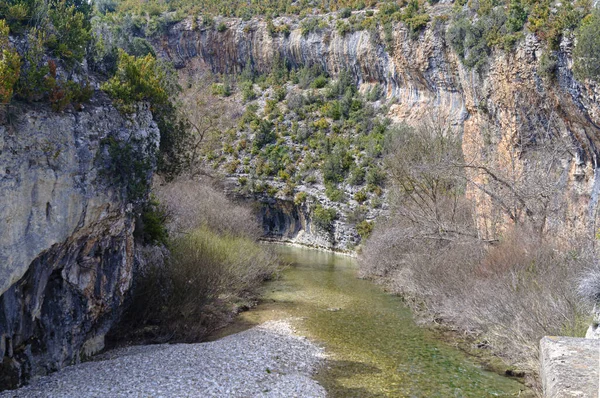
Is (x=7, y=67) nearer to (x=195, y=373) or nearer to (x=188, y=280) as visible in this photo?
(x=195, y=373)

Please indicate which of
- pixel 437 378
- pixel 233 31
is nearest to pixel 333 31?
pixel 233 31

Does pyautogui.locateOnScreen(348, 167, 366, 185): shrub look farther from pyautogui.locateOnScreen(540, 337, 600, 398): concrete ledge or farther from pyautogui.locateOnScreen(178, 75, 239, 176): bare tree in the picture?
pyautogui.locateOnScreen(540, 337, 600, 398): concrete ledge

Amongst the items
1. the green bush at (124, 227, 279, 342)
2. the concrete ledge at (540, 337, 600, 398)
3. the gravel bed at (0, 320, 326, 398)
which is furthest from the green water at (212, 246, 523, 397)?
the concrete ledge at (540, 337, 600, 398)

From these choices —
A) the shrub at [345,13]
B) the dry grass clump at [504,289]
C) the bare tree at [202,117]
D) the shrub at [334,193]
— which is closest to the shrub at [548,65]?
the dry grass clump at [504,289]

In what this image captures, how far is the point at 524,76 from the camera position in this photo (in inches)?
701

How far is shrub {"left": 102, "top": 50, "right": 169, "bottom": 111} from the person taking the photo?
444 inches

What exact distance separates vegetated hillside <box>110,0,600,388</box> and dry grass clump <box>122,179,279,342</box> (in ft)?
20.4

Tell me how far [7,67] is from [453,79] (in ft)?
92.3

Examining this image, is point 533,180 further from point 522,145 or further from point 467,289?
point 467,289

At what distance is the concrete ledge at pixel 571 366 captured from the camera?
6223mm

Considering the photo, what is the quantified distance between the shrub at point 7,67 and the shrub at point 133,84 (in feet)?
8.19

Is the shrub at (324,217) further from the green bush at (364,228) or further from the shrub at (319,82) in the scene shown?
the shrub at (319,82)

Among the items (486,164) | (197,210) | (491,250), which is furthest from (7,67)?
(486,164)

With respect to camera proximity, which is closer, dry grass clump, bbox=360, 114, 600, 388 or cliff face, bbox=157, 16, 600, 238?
dry grass clump, bbox=360, 114, 600, 388
